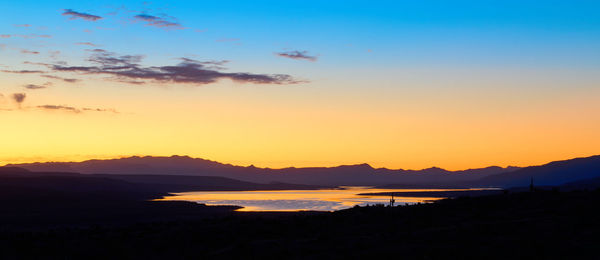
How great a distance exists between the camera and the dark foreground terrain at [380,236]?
70.8 ft

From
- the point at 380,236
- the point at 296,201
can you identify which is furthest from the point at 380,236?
the point at 296,201

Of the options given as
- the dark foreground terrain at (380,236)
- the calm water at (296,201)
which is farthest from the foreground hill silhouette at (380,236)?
the calm water at (296,201)

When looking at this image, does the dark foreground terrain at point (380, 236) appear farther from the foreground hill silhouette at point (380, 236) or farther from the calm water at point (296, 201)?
the calm water at point (296, 201)

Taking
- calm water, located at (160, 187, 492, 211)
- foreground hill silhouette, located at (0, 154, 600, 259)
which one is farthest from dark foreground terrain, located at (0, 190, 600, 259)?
calm water, located at (160, 187, 492, 211)

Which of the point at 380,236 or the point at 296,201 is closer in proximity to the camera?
the point at 380,236

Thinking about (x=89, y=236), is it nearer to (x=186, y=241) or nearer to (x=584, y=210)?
(x=186, y=241)

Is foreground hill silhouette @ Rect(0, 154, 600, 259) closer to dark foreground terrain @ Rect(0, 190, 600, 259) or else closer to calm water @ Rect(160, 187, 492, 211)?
dark foreground terrain @ Rect(0, 190, 600, 259)

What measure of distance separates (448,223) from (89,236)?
18.1 metres

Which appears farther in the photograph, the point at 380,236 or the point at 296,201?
the point at 296,201

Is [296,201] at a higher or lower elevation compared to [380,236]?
lower

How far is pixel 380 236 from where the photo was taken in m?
25.8

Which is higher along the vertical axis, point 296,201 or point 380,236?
point 380,236

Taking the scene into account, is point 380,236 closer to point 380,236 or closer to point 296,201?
point 380,236

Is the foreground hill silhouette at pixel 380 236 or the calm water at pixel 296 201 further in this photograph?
the calm water at pixel 296 201
